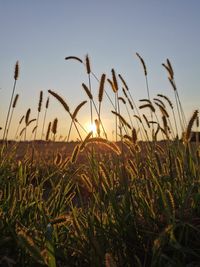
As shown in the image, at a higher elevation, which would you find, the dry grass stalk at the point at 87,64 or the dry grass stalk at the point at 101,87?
the dry grass stalk at the point at 87,64

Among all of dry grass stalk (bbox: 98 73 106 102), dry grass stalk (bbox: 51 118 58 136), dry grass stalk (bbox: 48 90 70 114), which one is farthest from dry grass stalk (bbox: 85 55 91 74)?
dry grass stalk (bbox: 51 118 58 136)

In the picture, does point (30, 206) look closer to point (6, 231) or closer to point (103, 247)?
point (6, 231)

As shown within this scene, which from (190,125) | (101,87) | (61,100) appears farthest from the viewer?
(101,87)

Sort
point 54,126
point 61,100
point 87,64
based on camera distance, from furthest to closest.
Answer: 1. point 54,126
2. point 87,64
3. point 61,100

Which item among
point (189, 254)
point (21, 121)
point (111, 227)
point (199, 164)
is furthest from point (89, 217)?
point (21, 121)

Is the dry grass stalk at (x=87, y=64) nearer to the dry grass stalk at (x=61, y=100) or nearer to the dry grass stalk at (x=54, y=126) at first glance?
the dry grass stalk at (x=61, y=100)

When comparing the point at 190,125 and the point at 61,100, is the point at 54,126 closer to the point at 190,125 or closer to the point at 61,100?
the point at 61,100

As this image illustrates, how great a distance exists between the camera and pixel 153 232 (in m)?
2.37

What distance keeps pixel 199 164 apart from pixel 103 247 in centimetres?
101

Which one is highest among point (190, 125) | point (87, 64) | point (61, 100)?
point (87, 64)

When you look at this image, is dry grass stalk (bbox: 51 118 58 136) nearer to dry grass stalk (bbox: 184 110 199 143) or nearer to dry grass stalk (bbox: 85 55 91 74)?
dry grass stalk (bbox: 85 55 91 74)

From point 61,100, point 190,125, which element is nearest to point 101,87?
point 61,100

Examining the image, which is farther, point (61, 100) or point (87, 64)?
point (87, 64)

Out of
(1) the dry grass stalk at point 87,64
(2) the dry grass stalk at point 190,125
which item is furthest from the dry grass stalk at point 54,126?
(2) the dry grass stalk at point 190,125
